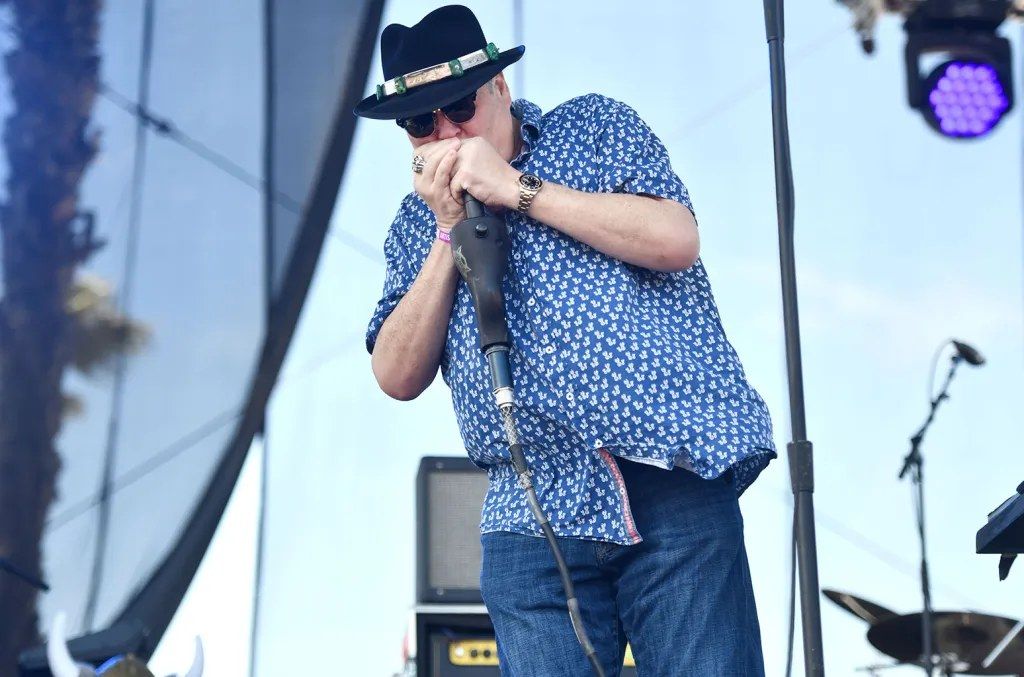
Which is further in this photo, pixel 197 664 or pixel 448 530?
pixel 448 530

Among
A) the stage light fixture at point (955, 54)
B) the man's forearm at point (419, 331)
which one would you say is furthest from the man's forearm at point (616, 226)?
the stage light fixture at point (955, 54)

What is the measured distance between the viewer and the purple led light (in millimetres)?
3459

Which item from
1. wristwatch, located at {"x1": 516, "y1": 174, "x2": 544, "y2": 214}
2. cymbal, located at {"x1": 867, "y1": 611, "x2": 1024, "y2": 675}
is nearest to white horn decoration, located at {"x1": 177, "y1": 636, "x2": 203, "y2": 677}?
wristwatch, located at {"x1": 516, "y1": 174, "x2": 544, "y2": 214}

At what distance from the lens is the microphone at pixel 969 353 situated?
3.37m

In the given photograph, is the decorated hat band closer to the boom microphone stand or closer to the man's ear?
the man's ear

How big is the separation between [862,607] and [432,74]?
2.33 m

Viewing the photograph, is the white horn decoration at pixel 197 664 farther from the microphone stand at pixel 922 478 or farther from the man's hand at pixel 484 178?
the microphone stand at pixel 922 478

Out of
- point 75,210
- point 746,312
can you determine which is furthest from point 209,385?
point 746,312

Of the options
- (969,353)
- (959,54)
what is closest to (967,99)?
(959,54)

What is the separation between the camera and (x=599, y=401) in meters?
1.28

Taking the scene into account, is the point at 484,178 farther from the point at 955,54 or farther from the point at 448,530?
the point at 955,54

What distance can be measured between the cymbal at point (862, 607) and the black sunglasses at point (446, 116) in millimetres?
2218

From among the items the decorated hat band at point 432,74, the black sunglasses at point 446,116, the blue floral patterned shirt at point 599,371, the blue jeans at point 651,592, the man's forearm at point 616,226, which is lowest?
the blue jeans at point 651,592

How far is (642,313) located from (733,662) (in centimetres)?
34
